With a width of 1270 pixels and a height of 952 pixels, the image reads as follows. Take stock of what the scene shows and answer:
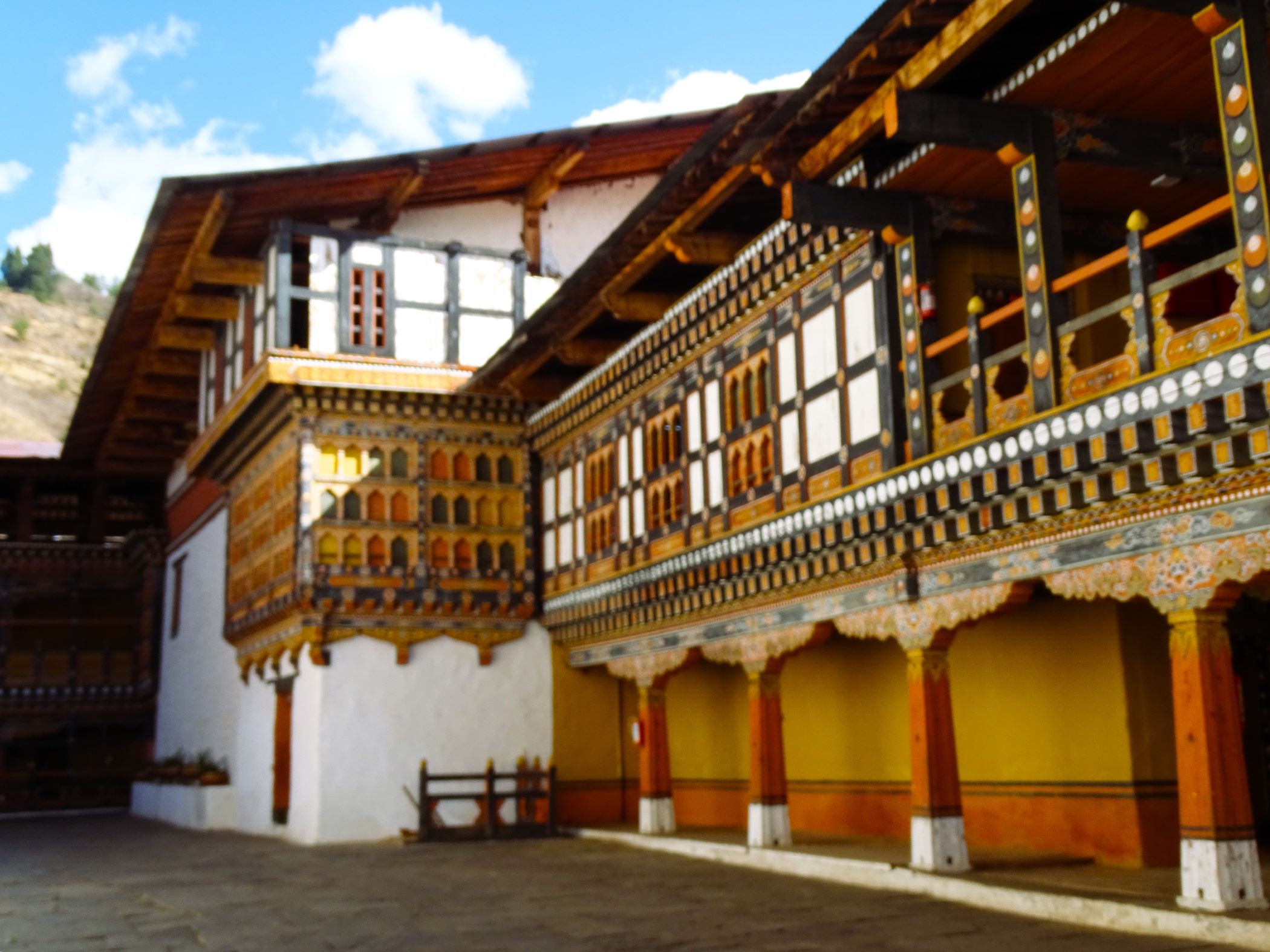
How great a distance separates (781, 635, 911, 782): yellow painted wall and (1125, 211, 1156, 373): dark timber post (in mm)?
4990

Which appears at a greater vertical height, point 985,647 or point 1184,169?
point 1184,169

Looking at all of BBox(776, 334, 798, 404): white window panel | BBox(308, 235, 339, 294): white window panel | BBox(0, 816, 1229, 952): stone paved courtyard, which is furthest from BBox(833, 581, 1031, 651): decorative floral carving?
BBox(308, 235, 339, 294): white window panel

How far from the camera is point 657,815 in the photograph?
13195 millimetres

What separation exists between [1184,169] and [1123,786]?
154 inches

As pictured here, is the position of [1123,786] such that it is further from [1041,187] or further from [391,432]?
[391,432]

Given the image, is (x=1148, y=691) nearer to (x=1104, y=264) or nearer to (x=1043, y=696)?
(x=1043, y=696)

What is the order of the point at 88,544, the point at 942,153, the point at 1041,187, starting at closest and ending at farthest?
the point at 1041,187, the point at 942,153, the point at 88,544

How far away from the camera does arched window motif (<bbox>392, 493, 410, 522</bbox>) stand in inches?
606

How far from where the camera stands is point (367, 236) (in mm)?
15789

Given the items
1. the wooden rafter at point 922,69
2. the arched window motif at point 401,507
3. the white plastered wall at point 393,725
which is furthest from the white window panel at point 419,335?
the wooden rafter at point 922,69

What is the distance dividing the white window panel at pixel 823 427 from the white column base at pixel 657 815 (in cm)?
448

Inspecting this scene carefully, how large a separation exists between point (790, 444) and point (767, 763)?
2.57m

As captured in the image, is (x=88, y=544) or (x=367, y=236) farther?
(x=88, y=544)

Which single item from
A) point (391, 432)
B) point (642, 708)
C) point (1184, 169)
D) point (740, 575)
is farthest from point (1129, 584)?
→ point (391, 432)
